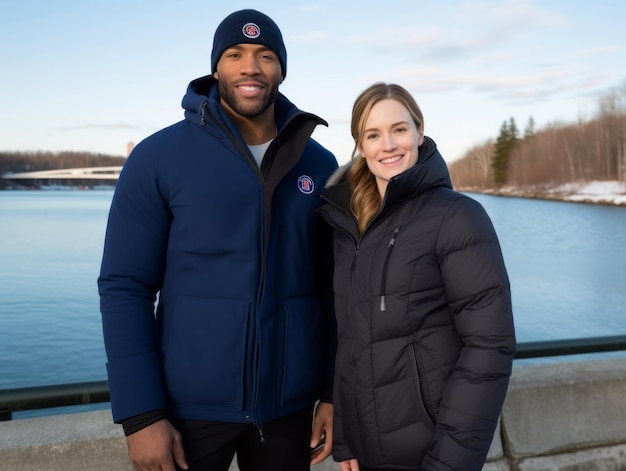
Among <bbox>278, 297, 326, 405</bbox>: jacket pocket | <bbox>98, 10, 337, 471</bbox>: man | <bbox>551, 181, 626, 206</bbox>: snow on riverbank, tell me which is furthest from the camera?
<bbox>551, 181, 626, 206</bbox>: snow on riverbank

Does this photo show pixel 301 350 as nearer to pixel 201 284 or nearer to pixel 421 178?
pixel 201 284

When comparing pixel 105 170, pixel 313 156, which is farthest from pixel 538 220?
pixel 313 156

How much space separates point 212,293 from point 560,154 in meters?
79.6

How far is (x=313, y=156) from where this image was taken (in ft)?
7.64

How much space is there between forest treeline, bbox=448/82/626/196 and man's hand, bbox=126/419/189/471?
70.2m

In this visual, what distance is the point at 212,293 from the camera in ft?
6.44

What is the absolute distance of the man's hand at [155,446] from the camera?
1.88 metres

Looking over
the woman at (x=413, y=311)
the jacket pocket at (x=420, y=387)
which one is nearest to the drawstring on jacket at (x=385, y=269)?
the woman at (x=413, y=311)

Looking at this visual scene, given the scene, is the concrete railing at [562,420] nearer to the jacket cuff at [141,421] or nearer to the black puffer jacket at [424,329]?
the jacket cuff at [141,421]

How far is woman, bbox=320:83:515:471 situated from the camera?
1.68m

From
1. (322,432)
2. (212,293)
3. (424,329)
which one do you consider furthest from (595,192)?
(212,293)

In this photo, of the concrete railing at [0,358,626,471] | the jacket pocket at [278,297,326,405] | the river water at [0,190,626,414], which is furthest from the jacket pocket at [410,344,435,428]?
the river water at [0,190,626,414]

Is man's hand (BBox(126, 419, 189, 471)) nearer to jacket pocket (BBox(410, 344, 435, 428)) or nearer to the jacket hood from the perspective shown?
jacket pocket (BBox(410, 344, 435, 428))

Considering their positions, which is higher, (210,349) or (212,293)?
(212,293)
